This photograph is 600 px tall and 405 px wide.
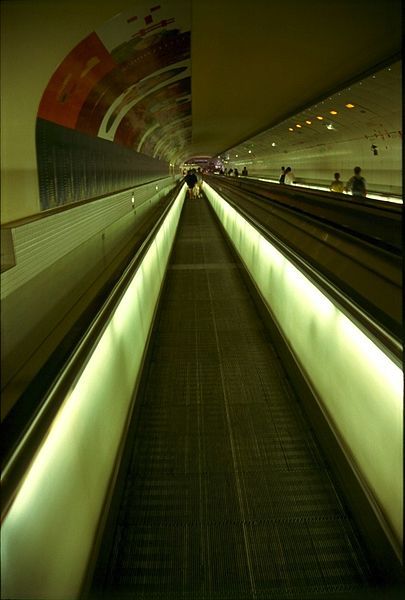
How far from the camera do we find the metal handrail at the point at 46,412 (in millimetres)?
1596

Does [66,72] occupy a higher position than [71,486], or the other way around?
[66,72]

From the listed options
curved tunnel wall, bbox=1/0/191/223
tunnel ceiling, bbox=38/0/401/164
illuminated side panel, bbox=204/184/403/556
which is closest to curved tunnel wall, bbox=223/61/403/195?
tunnel ceiling, bbox=38/0/401/164

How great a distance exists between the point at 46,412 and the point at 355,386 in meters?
1.91

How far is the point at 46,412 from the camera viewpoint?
77.5 inches

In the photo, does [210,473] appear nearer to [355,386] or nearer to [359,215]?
[355,386]

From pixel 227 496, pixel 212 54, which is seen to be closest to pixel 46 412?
pixel 227 496

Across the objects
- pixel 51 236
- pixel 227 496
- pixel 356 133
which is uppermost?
pixel 356 133

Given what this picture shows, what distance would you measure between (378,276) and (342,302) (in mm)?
534

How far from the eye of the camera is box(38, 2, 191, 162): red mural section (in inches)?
215

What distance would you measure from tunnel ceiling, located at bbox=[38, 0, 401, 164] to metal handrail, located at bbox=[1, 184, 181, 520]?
3395 mm

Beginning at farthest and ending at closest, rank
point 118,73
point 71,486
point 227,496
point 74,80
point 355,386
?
point 118,73 < point 74,80 < point 227,496 < point 355,386 < point 71,486

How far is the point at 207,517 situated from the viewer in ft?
9.81

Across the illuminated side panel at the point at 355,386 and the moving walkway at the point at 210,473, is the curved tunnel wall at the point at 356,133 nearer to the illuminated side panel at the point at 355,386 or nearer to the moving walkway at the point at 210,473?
the illuminated side panel at the point at 355,386

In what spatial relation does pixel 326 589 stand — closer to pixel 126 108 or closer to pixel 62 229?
pixel 62 229
